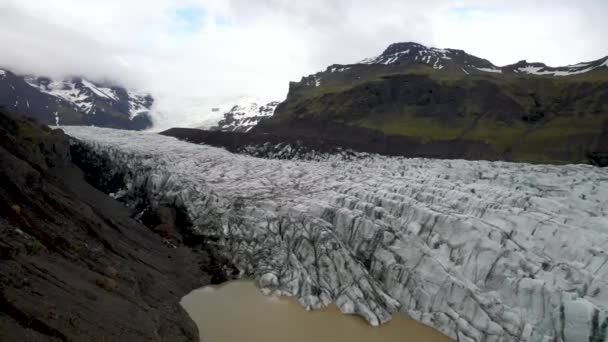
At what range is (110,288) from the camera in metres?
16.3

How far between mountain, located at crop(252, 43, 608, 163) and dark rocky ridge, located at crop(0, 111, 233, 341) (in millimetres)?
38754

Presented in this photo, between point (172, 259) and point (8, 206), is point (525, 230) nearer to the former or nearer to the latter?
point (172, 259)

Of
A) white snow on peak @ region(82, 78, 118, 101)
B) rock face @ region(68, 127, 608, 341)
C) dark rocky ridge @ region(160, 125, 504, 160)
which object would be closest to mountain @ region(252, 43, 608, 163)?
dark rocky ridge @ region(160, 125, 504, 160)

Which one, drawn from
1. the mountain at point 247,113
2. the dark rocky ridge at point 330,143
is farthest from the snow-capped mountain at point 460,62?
the mountain at point 247,113

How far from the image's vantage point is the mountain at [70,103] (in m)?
145

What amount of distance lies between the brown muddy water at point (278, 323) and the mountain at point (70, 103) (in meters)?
132

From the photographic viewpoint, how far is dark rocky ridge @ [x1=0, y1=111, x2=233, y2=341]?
12195mm

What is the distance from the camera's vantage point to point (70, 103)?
16050 cm

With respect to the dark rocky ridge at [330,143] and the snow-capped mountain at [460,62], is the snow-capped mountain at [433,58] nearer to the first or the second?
the snow-capped mountain at [460,62]

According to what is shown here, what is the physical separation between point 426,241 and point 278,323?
9.50 m

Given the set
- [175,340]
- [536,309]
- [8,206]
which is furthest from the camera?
[536,309]

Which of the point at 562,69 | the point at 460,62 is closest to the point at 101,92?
the point at 460,62

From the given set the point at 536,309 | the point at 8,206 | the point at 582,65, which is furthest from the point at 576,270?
the point at 582,65

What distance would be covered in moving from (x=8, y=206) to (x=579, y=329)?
23.3 meters
